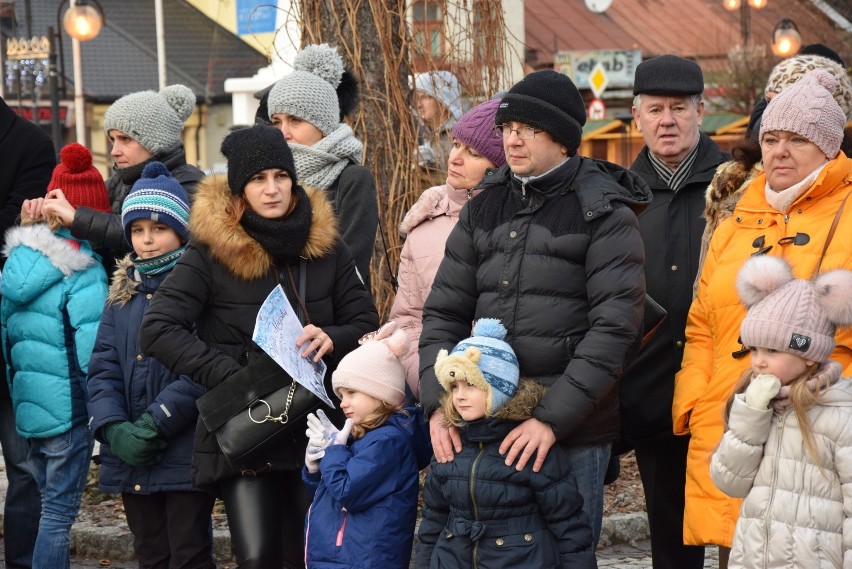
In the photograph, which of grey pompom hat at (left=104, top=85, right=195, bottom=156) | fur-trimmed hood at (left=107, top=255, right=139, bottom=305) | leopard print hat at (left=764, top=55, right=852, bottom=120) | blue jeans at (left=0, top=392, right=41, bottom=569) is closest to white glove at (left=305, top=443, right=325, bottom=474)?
fur-trimmed hood at (left=107, top=255, right=139, bottom=305)

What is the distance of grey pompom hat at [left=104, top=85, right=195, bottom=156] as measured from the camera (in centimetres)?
620

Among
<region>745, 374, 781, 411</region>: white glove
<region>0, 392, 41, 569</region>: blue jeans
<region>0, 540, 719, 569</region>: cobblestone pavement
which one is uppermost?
<region>745, 374, 781, 411</region>: white glove

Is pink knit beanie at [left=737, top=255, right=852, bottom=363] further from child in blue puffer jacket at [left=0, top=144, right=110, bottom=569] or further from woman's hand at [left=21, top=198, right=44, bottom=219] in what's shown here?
woman's hand at [left=21, top=198, right=44, bottom=219]

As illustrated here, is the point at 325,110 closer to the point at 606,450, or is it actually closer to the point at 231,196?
the point at 231,196

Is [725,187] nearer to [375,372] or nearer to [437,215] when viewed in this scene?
[437,215]

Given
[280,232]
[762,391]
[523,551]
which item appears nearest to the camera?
[762,391]

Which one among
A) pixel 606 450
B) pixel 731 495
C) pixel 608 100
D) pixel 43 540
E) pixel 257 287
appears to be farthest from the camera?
pixel 608 100

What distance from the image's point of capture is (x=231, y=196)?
5004mm

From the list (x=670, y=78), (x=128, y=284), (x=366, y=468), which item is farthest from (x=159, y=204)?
(x=670, y=78)

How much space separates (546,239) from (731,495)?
1020 millimetres

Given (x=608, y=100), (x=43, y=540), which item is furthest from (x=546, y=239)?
(x=608, y=100)

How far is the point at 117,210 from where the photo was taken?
6098 millimetres

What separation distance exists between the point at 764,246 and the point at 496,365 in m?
1.02

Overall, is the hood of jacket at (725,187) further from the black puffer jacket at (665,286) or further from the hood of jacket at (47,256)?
the hood of jacket at (47,256)
